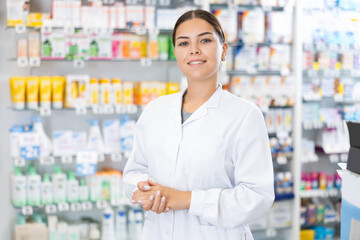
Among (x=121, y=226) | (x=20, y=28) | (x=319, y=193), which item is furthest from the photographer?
(x=319, y=193)

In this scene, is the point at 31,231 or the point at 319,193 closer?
the point at 31,231

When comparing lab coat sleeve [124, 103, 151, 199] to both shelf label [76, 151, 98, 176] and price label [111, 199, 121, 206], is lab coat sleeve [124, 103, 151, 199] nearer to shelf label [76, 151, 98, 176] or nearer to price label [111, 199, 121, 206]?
shelf label [76, 151, 98, 176]

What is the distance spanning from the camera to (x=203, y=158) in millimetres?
1829

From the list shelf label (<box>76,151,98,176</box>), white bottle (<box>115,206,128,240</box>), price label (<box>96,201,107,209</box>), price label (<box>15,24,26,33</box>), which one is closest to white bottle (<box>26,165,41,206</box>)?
shelf label (<box>76,151,98,176</box>)

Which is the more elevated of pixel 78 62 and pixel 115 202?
pixel 78 62

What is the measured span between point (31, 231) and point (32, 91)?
1.25 m

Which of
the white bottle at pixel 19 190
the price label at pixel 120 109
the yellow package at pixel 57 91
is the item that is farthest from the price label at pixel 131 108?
the white bottle at pixel 19 190

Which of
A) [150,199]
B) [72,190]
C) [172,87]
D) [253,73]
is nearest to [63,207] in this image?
[72,190]

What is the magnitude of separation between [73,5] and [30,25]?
1.35 ft

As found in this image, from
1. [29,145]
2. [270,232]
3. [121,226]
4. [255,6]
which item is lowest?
[270,232]

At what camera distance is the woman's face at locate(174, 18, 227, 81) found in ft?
6.12

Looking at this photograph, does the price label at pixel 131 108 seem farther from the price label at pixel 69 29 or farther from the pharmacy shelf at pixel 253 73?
the pharmacy shelf at pixel 253 73

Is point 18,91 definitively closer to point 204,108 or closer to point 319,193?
point 204,108

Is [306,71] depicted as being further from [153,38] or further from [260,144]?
[260,144]
